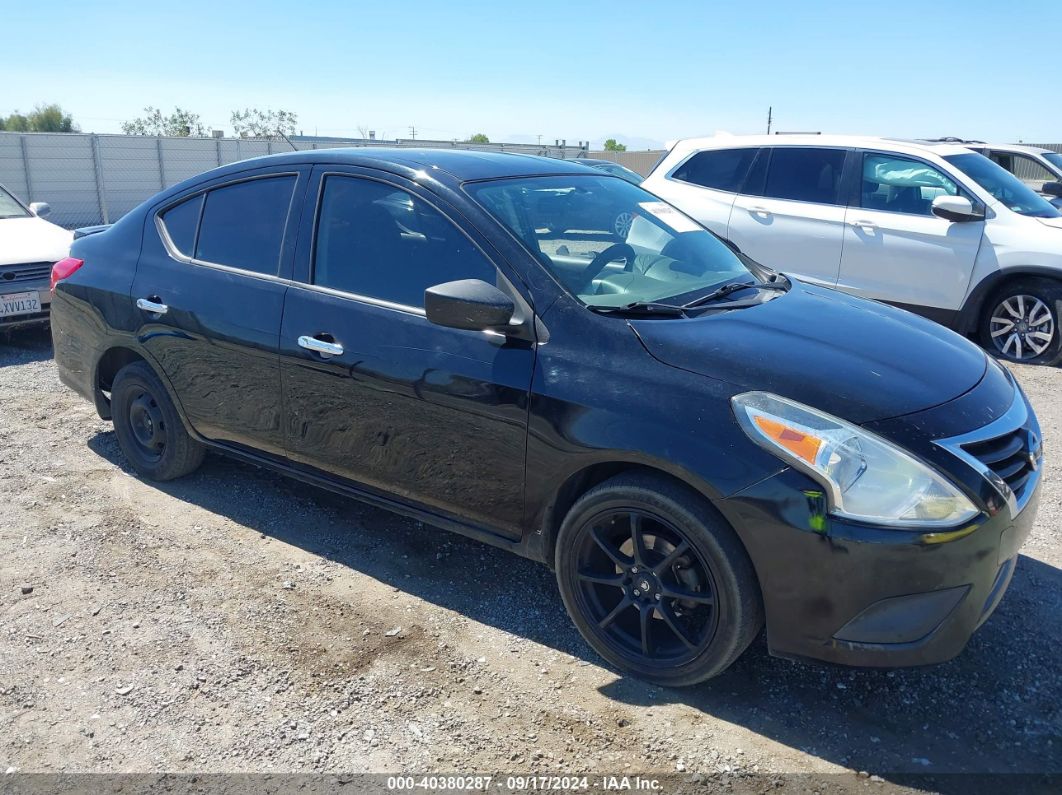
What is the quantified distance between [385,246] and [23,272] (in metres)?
5.33

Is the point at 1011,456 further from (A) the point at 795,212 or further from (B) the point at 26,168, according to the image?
(B) the point at 26,168

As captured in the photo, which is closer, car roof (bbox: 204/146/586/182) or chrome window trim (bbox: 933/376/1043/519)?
chrome window trim (bbox: 933/376/1043/519)

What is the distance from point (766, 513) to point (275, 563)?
2.34 metres

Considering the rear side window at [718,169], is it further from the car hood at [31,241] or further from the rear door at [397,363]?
the car hood at [31,241]

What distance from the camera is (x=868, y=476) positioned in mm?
2572

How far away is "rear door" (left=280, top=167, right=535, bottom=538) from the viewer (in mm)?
3230

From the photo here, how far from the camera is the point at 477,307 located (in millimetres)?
3105

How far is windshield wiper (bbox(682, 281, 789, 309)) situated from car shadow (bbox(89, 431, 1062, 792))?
1313 millimetres

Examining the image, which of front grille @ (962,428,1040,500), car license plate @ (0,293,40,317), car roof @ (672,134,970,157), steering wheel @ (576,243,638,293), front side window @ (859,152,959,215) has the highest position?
car roof @ (672,134,970,157)

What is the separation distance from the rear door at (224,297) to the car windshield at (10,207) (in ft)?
16.6

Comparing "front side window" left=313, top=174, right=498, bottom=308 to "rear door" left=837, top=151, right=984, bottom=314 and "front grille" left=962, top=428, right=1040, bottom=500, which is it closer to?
"front grille" left=962, top=428, right=1040, bottom=500

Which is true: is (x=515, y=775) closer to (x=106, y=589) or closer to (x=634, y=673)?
(x=634, y=673)

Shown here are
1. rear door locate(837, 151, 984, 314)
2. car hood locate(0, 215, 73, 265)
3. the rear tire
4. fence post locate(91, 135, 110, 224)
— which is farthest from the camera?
fence post locate(91, 135, 110, 224)

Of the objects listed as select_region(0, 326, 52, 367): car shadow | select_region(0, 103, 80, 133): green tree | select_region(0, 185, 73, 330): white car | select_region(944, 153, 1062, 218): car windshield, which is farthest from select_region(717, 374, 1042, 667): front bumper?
select_region(0, 103, 80, 133): green tree
